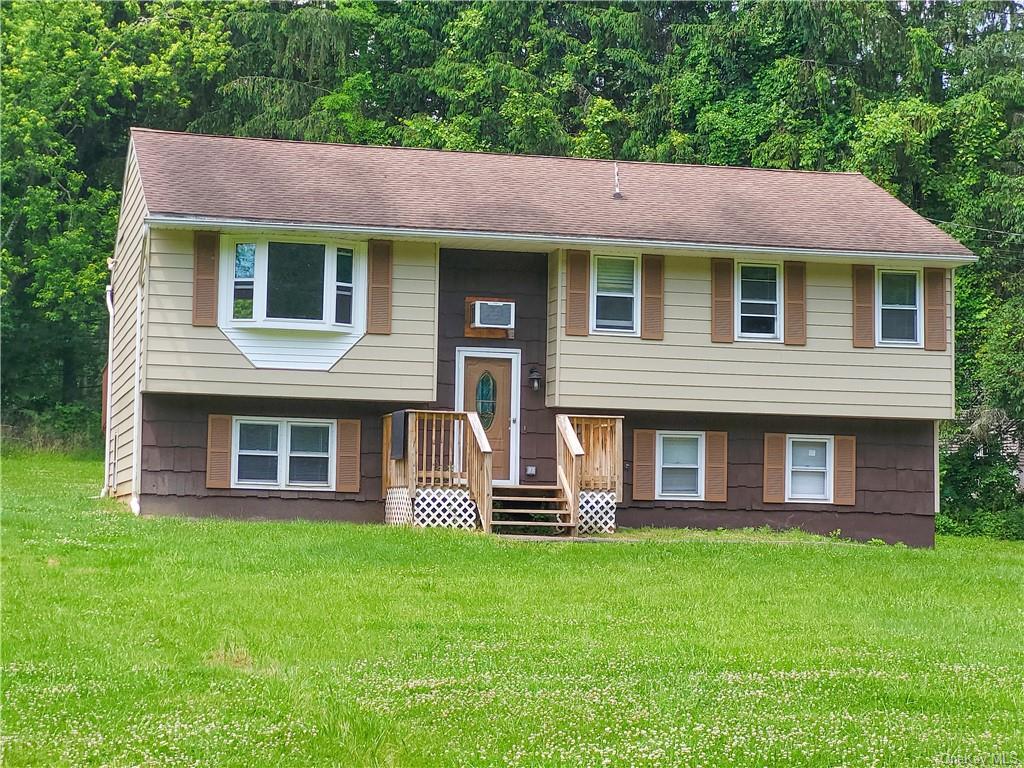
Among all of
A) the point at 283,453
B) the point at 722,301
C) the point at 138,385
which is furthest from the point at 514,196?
the point at 138,385

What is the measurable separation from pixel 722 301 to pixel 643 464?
8.78 ft

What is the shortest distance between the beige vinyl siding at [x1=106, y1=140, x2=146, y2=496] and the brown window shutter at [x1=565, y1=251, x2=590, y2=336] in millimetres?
6047

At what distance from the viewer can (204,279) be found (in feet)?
62.2

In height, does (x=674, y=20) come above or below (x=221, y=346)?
above

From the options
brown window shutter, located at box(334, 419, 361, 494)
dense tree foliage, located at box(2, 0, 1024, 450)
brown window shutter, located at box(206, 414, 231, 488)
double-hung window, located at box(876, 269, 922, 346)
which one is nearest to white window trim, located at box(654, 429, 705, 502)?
double-hung window, located at box(876, 269, 922, 346)

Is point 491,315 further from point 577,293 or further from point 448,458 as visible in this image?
point 448,458

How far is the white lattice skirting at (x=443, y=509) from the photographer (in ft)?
59.3

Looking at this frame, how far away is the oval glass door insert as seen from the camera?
67.5ft

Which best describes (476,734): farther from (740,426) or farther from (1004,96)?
(1004,96)

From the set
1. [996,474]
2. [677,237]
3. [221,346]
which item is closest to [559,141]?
[996,474]

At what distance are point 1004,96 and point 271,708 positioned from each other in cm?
2866

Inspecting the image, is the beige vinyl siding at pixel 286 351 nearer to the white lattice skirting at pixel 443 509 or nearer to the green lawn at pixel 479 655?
the white lattice skirting at pixel 443 509

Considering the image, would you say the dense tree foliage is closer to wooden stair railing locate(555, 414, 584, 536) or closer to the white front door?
the white front door

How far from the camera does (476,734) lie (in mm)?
7492
